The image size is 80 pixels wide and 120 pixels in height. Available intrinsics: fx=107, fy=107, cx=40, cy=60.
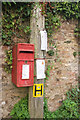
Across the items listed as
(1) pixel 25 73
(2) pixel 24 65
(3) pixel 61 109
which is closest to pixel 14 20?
(2) pixel 24 65

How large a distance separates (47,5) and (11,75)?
206cm

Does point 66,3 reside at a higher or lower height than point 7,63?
higher

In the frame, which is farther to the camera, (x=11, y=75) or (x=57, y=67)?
(x=57, y=67)

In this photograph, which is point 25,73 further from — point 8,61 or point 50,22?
point 50,22

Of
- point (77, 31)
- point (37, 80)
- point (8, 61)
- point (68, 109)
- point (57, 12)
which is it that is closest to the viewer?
point (37, 80)

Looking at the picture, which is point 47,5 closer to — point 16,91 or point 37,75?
point 37,75

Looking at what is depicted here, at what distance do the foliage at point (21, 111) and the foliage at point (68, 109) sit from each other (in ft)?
1.80

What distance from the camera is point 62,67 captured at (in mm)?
3211

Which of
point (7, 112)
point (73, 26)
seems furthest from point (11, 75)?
point (73, 26)

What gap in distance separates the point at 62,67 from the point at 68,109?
3.85 ft

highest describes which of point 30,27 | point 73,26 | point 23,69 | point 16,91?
point 73,26

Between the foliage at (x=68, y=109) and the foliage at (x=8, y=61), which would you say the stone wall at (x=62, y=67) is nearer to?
the foliage at (x=68, y=109)

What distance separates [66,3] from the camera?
3049mm

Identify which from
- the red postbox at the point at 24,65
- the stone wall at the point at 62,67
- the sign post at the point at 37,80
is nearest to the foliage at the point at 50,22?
the stone wall at the point at 62,67
